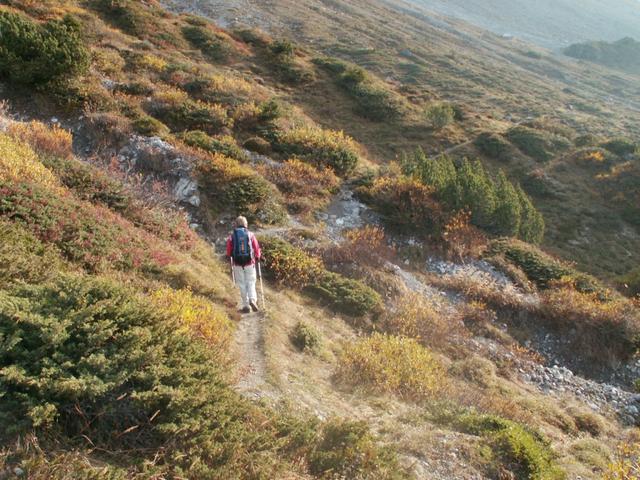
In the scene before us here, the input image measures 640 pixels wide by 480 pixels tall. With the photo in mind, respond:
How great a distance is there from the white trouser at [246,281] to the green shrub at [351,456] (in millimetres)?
3954

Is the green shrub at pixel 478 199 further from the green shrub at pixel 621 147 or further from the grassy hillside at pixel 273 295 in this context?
the green shrub at pixel 621 147

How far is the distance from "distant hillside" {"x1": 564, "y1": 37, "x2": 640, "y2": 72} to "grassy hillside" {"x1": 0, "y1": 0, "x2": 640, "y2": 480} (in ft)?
320

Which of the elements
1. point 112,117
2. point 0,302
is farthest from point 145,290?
point 112,117

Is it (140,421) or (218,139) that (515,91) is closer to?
(218,139)

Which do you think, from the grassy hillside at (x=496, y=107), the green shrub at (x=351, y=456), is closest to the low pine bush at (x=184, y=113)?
the grassy hillside at (x=496, y=107)

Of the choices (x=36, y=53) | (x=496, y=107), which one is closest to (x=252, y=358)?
(x=36, y=53)

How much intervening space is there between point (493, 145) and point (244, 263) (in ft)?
76.4

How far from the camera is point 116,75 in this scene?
19.1 m

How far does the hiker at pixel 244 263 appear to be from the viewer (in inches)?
341

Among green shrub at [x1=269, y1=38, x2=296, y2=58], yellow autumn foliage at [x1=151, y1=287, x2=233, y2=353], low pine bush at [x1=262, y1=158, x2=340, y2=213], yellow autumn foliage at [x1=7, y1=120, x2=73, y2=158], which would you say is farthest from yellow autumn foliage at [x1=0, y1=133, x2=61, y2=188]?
green shrub at [x1=269, y1=38, x2=296, y2=58]

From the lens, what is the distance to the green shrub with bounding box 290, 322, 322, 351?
8.12 m

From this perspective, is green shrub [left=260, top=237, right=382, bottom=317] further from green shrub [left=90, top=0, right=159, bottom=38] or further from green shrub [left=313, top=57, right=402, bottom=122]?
green shrub [left=90, top=0, right=159, bottom=38]

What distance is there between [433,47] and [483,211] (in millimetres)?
60550

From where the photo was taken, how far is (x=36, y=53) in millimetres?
15609
